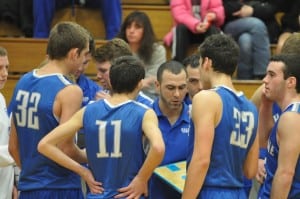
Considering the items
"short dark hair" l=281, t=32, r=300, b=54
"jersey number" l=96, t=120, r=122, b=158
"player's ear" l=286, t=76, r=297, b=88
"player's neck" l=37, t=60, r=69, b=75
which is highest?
"short dark hair" l=281, t=32, r=300, b=54

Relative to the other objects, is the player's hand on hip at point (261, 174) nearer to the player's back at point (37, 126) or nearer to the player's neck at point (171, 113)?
the player's neck at point (171, 113)

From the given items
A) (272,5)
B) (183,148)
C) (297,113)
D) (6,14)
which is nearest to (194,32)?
(272,5)

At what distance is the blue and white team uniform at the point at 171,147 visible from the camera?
12.4 feet

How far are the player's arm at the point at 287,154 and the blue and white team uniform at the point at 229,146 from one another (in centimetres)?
16

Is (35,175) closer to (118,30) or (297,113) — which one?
(297,113)

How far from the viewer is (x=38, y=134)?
3516 millimetres

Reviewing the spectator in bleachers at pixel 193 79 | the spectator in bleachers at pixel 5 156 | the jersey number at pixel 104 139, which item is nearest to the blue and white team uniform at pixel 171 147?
the spectator in bleachers at pixel 193 79

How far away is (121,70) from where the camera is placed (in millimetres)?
3217

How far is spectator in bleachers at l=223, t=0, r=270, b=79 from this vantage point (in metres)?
6.59

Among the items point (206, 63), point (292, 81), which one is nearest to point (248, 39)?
point (292, 81)

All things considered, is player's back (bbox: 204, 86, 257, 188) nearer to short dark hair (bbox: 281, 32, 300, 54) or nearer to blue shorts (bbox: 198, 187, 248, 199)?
blue shorts (bbox: 198, 187, 248, 199)

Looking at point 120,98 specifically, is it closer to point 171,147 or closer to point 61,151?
point 61,151

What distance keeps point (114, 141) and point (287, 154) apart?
897mm

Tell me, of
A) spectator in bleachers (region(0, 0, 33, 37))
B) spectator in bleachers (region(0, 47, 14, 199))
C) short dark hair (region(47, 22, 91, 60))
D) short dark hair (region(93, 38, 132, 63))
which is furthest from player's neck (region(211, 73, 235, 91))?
spectator in bleachers (region(0, 0, 33, 37))
